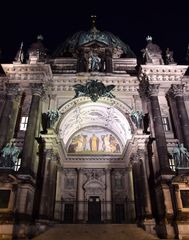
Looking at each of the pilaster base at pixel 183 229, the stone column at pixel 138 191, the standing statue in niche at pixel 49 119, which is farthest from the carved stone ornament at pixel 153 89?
the pilaster base at pixel 183 229

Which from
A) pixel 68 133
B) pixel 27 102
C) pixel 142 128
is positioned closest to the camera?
pixel 142 128

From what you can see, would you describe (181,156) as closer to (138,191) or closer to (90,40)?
(138,191)

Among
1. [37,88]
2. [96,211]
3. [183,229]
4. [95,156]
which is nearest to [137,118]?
[95,156]

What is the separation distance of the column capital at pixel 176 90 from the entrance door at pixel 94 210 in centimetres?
1188

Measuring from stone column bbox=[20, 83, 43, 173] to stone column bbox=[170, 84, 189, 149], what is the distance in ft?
37.3

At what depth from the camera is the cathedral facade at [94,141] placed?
16.4 m

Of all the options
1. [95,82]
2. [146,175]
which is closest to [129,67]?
[95,82]

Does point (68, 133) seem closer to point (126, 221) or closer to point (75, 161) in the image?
point (75, 161)

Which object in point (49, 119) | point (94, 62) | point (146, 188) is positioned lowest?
point (146, 188)

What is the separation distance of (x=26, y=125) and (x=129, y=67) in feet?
41.3

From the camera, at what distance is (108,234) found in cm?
1544

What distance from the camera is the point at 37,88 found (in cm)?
2153

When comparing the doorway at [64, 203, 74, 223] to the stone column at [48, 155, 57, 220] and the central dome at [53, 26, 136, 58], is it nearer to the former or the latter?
the stone column at [48, 155, 57, 220]

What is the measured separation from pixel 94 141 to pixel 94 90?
6.58 meters
